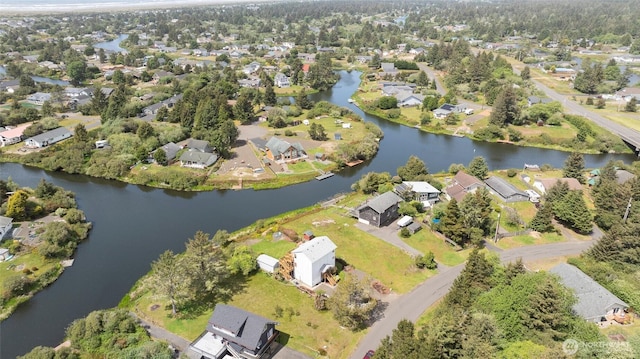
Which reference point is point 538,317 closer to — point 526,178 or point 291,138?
point 526,178

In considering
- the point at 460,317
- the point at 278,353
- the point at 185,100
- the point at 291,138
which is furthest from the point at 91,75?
the point at 460,317

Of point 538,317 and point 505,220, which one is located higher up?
point 538,317

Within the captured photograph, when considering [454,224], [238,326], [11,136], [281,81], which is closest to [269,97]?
[281,81]

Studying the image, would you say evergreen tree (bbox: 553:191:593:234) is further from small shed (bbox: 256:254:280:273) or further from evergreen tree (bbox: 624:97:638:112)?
evergreen tree (bbox: 624:97:638:112)

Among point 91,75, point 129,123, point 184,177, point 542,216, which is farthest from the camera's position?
point 91,75

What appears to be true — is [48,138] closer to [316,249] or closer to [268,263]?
[268,263]

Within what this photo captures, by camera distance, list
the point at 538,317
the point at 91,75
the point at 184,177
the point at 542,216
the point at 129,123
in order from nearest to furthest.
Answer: the point at 538,317, the point at 542,216, the point at 184,177, the point at 129,123, the point at 91,75

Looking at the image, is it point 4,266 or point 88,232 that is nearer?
point 4,266
